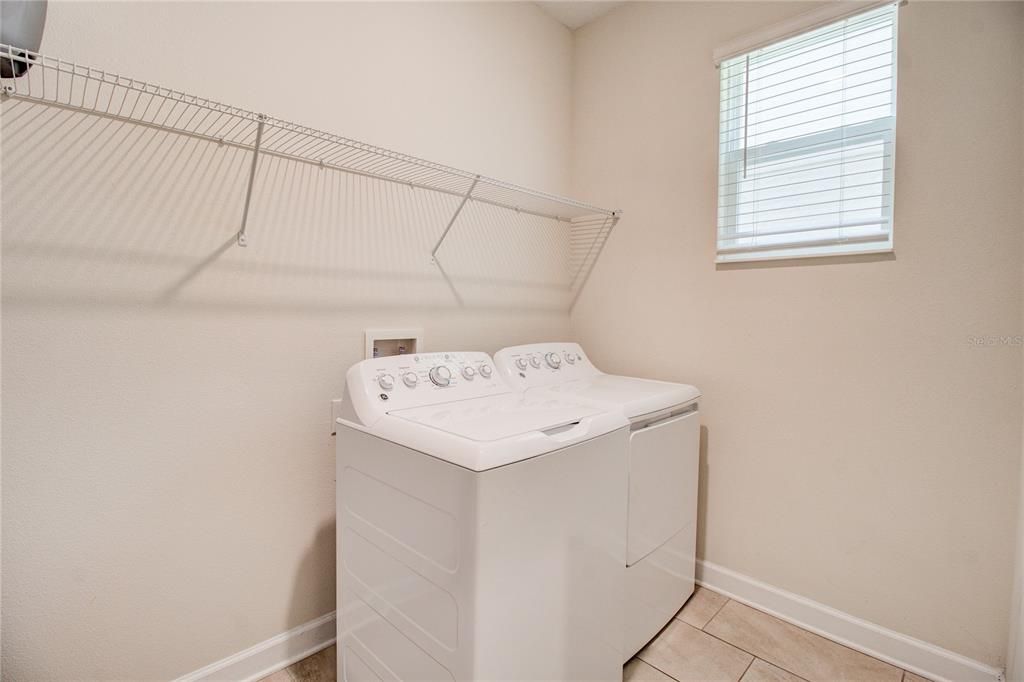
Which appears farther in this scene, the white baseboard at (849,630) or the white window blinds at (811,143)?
the white window blinds at (811,143)

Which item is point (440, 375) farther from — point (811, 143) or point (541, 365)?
point (811, 143)

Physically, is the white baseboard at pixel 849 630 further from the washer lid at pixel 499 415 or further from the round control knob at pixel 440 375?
the round control knob at pixel 440 375

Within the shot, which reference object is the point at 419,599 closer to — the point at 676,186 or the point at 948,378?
the point at 948,378

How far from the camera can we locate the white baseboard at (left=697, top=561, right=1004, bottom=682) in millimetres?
1416

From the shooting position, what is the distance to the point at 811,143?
1.70 meters

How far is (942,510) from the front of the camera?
4.75 ft

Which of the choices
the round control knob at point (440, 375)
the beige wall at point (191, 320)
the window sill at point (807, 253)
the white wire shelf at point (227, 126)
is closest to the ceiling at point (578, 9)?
the beige wall at point (191, 320)

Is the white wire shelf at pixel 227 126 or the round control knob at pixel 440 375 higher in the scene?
the white wire shelf at pixel 227 126

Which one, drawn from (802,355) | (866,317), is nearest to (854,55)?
(866,317)

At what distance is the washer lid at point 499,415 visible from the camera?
1.10 m

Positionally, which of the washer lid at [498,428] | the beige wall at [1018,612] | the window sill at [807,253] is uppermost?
the window sill at [807,253]

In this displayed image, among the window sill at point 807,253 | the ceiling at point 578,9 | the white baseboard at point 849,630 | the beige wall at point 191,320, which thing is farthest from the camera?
the ceiling at point 578,9

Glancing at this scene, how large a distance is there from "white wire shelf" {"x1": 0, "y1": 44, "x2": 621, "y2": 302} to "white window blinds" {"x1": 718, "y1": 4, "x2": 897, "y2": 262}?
582 millimetres

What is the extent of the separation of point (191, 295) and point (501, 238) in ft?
3.98
